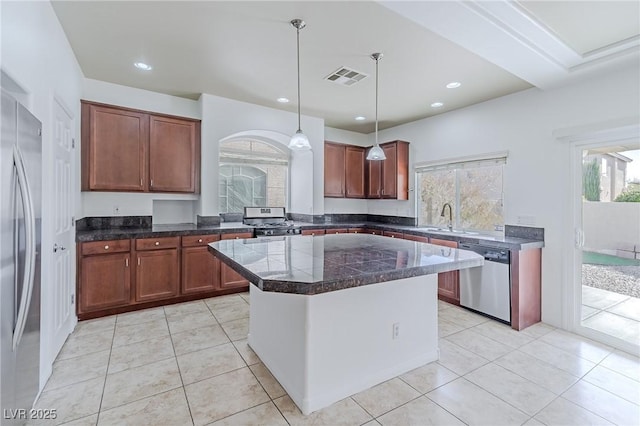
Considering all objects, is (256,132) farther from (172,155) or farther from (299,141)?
(299,141)

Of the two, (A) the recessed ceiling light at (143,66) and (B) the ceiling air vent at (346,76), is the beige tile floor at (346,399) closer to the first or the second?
(A) the recessed ceiling light at (143,66)

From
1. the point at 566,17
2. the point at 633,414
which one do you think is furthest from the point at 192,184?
the point at 633,414

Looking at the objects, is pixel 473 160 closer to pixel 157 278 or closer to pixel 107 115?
pixel 157 278

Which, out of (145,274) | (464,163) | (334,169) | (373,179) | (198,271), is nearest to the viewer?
(145,274)

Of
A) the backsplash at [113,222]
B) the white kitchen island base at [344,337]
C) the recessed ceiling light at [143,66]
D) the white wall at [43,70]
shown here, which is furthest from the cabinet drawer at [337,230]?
the white wall at [43,70]

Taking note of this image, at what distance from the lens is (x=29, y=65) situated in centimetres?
187

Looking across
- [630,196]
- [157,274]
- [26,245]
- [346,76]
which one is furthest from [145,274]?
[630,196]

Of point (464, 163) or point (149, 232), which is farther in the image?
point (464, 163)

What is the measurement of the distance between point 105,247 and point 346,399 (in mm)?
2939

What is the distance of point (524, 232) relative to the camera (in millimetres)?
3598

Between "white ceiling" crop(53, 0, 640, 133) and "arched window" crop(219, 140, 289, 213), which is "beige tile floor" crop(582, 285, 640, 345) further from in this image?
"arched window" crop(219, 140, 289, 213)

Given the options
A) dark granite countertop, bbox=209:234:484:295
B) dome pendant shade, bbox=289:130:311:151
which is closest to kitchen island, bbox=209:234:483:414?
dark granite countertop, bbox=209:234:484:295

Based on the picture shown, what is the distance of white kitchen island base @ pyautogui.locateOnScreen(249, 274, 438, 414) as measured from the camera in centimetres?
188

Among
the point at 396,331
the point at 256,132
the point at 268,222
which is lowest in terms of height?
the point at 396,331
